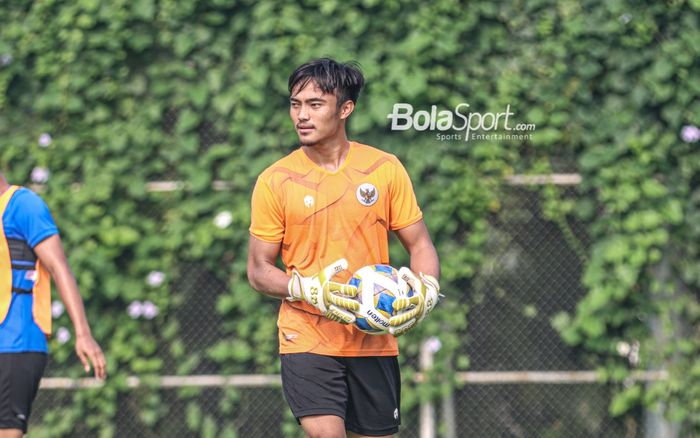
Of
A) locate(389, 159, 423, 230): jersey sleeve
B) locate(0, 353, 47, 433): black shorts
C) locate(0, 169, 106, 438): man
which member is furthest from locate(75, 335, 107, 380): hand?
locate(389, 159, 423, 230): jersey sleeve

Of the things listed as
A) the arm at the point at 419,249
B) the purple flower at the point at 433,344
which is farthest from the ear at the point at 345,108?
the purple flower at the point at 433,344

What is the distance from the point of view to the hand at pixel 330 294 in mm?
4062

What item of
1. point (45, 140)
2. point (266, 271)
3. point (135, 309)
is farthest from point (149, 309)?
point (266, 271)

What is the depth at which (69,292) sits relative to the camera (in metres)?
4.61

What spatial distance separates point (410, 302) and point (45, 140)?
13.5 ft

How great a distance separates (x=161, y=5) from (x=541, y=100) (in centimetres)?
270

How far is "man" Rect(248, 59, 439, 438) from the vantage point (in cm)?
436

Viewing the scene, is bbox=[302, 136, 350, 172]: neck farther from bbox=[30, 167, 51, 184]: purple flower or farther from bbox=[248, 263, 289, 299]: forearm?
bbox=[30, 167, 51, 184]: purple flower

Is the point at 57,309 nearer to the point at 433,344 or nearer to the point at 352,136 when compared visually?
the point at 352,136

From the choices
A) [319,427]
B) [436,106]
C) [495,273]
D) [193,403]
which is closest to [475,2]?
[436,106]

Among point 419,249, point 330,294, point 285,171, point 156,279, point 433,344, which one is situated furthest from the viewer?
point 156,279

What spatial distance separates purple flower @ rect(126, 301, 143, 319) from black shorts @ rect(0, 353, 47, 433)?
275 centimetres

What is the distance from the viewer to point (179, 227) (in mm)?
7301

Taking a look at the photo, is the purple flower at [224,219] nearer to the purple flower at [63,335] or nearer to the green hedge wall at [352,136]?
the green hedge wall at [352,136]
